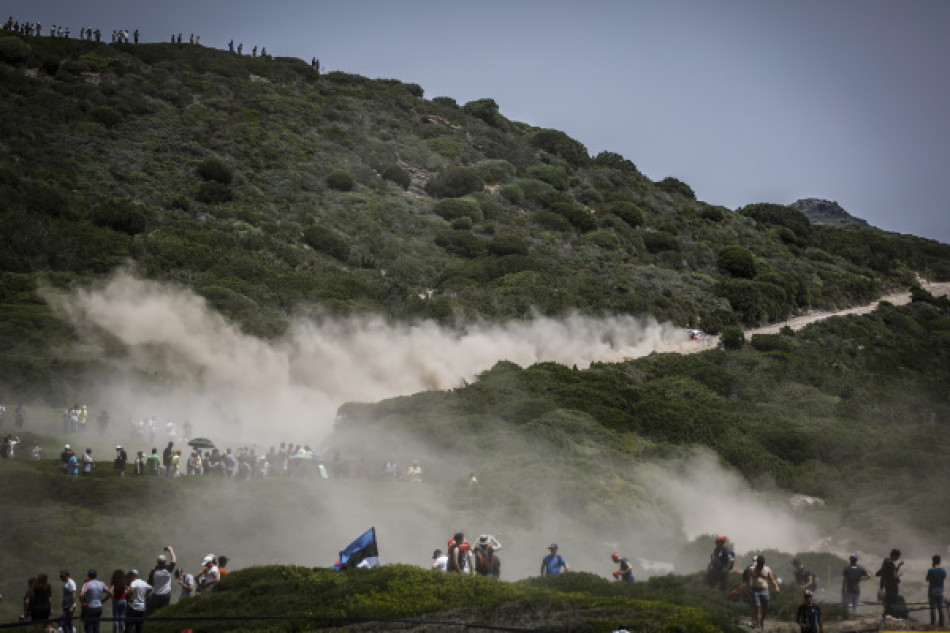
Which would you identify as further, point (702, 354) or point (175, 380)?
point (702, 354)

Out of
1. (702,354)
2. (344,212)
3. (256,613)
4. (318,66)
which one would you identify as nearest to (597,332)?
(702,354)

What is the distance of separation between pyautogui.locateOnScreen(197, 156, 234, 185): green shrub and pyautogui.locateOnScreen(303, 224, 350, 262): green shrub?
12743 mm

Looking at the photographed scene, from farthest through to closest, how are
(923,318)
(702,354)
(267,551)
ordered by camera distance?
(923,318) → (702,354) → (267,551)

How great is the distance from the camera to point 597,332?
76.1 metres

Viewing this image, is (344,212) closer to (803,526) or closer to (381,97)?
(381,97)

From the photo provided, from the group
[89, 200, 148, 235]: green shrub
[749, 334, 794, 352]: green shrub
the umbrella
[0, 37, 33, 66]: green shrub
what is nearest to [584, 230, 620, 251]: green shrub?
[749, 334, 794, 352]: green shrub

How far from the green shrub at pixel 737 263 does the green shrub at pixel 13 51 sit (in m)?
83.8

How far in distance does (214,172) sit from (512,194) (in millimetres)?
38233

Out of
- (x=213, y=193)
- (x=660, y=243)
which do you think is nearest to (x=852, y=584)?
(x=213, y=193)

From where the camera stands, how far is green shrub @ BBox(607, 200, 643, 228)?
387 ft

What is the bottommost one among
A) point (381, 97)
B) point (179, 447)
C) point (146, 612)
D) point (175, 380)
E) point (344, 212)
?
point (146, 612)

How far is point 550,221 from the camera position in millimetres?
108500

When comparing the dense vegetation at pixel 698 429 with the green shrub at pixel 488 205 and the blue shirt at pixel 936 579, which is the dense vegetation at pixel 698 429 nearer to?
the blue shirt at pixel 936 579

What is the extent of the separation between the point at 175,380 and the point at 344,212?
43989 mm
